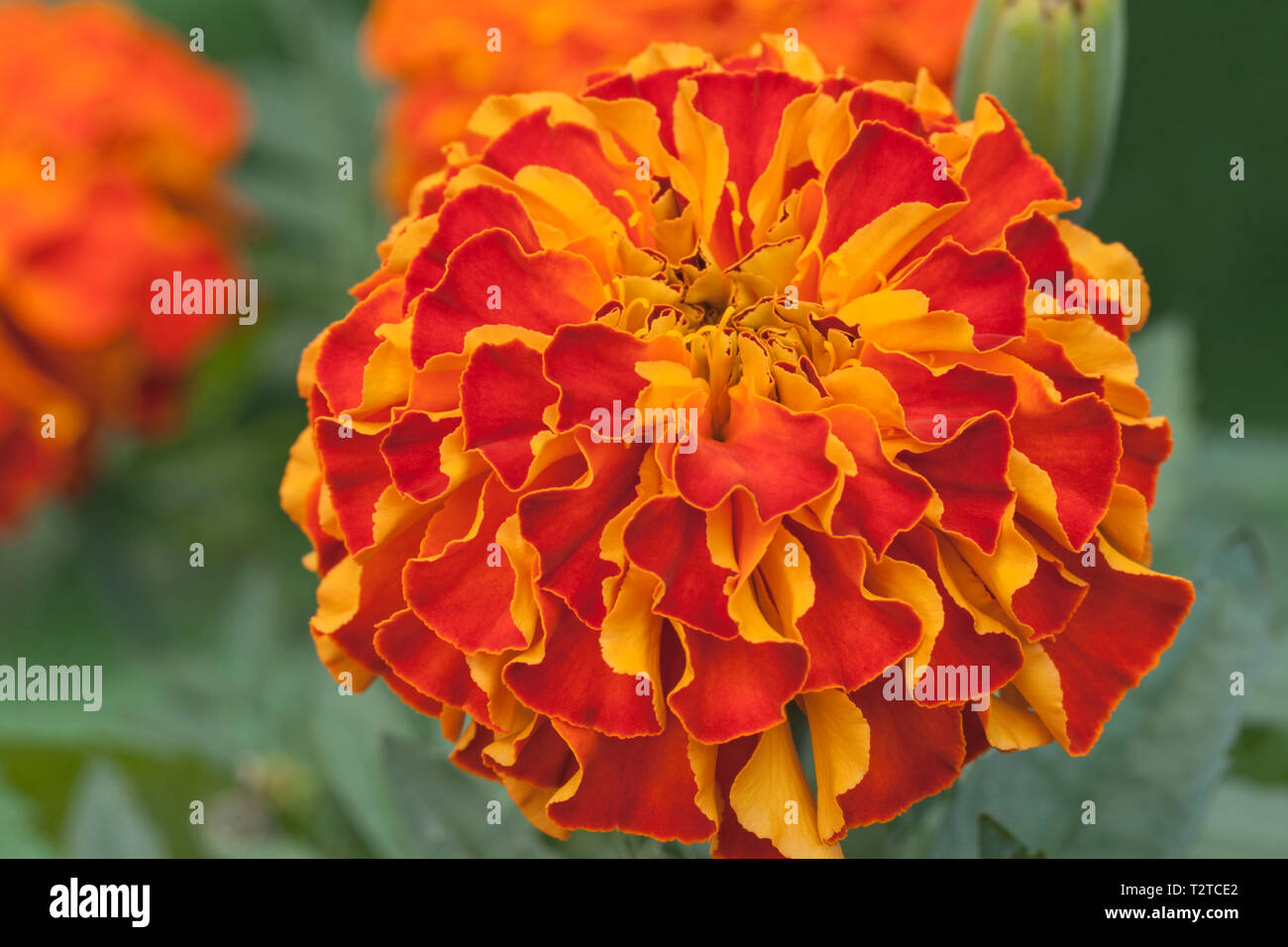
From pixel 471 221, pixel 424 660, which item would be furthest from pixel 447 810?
pixel 471 221

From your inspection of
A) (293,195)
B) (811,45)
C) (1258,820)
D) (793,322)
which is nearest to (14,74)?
(293,195)

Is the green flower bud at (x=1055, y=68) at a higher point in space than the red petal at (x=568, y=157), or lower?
higher

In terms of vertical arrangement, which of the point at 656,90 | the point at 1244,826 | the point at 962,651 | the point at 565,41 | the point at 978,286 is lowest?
the point at 1244,826

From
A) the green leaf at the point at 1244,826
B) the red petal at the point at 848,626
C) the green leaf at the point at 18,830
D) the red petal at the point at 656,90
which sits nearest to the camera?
the red petal at the point at 848,626

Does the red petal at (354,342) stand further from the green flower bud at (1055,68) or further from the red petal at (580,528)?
the green flower bud at (1055,68)

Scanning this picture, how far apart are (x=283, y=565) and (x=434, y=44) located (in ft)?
1.49

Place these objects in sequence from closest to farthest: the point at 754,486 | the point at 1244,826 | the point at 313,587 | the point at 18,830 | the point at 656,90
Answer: the point at 754,486 → the point at 656,90 → the point at 1244,826 → the point at 18,830 → the point at 313,587

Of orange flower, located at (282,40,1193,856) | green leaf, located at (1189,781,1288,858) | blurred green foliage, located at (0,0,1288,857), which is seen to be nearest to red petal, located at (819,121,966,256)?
orange flower, located at (282,40,1193,856)

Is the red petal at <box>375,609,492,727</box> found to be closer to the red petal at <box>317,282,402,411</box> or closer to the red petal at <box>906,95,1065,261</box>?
the red petal at <box>317,282,402,411</box>

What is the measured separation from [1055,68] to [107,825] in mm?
617

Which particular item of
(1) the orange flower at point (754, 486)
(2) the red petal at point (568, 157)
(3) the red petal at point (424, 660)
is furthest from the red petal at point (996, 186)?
(3) the red petal at point (424, 660)

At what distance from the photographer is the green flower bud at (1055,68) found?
1.65 ft

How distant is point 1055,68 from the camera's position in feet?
1.67

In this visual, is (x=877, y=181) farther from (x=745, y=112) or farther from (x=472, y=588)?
(x=472, y=588)
